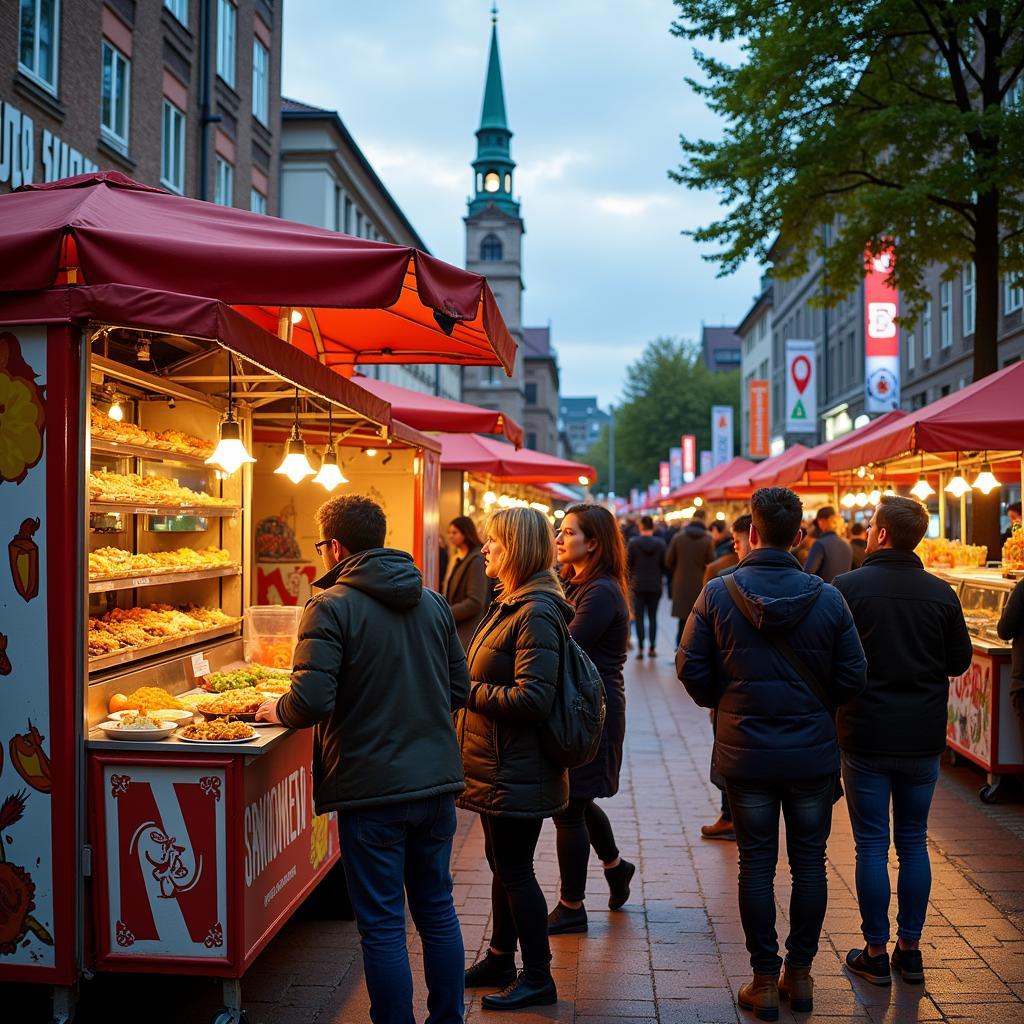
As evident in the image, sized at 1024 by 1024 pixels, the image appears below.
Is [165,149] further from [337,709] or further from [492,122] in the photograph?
[492,122]

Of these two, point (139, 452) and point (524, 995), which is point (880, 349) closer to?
point (139, 452)

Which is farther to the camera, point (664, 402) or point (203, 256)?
→ point (664, 402)

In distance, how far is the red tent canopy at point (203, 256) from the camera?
432cm

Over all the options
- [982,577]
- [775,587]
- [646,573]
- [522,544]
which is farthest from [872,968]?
[646,573]

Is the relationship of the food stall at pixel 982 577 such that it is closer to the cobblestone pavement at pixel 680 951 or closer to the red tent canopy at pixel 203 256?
the cobblestone pavement at pixel 680 951

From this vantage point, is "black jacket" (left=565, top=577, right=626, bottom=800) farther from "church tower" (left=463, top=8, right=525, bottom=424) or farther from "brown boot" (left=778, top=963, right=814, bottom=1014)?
"church tower" (left=463, top=8, right=525, bottom=424)

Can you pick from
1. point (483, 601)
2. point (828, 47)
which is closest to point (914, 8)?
point (828, 47)

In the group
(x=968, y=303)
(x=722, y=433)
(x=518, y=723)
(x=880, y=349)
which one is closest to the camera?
(x=518, y=723)

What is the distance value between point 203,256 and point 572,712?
89.2 inches

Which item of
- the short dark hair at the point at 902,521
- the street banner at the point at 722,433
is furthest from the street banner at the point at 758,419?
the short dark hair at the point at 902,521

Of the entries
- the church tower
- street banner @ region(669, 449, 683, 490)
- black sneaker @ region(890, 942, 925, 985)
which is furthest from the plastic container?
the church tower

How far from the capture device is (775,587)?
4.55 metres

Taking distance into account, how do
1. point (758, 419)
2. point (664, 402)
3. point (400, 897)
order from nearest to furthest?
1. point (400, 897)
2. point (758, 419)
3. point (664, 402)

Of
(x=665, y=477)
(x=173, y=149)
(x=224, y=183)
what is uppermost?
(x=224, y=183)
